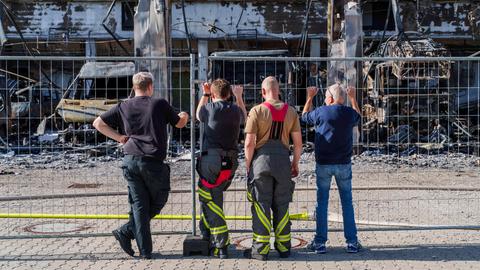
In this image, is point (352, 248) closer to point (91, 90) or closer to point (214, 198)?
point (214, 198)

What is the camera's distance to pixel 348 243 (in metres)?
7.04

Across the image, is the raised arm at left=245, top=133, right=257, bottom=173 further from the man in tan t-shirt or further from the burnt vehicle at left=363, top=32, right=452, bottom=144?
the burnt vehicle at left=363, top=32, right=452, bottom=144

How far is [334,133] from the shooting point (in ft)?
22.5

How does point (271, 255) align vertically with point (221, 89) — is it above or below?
below

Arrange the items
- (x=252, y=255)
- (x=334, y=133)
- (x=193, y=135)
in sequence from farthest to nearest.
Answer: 1. (x=193, y=135)
2. (x=334, y=133)
3. (x=252, y=255)

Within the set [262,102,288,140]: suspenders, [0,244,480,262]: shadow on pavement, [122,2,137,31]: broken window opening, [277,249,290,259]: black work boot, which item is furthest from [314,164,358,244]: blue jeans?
[122,2,137,31]: broken window opening

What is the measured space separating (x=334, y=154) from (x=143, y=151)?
2011 mm

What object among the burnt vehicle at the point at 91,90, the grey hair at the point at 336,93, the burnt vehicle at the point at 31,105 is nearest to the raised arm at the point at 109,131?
the grey hair at the point at 336,93

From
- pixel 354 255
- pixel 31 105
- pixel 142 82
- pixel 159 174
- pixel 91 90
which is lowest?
pixel 354 255

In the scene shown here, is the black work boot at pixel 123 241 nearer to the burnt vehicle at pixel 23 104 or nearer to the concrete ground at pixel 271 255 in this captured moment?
the concrete ground at pixel 271 255

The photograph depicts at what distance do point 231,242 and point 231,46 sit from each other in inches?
850

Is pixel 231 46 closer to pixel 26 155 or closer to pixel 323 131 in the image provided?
pixel 26 155

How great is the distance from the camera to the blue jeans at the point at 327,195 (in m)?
6.93

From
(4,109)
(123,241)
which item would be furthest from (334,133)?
(4,109)
